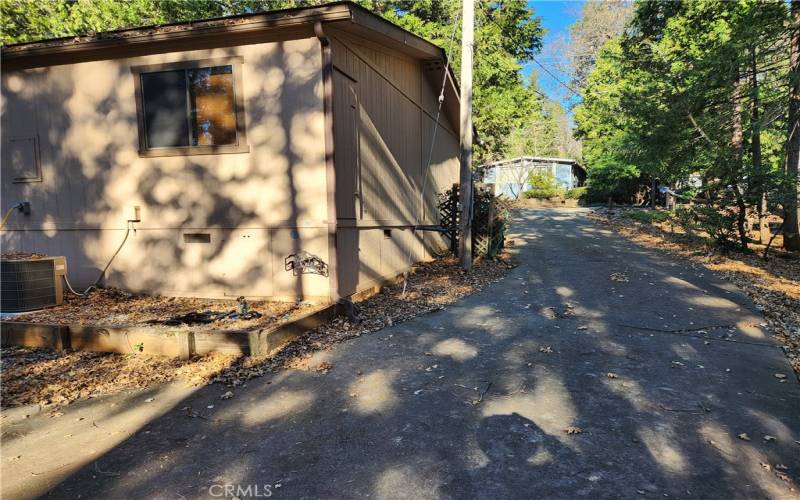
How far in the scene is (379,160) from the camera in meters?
7.75

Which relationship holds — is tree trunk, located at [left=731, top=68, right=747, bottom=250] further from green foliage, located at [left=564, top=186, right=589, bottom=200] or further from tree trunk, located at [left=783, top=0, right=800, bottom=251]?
green foliage, located at [left=564, top=186, right=589, bottom=200]

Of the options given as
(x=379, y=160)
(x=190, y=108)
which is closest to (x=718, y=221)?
(x=379, y=160)

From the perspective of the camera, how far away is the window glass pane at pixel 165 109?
6371 millimetres

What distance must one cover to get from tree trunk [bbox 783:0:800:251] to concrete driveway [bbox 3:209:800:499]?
5.96m

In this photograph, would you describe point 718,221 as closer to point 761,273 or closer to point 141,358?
point 761,273

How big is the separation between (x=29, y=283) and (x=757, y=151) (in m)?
15.2

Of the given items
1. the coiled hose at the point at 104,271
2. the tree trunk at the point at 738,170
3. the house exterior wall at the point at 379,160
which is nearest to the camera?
the house exterior wall at the point at 379,160

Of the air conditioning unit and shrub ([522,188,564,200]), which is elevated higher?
shrub ([522,188,564,200])

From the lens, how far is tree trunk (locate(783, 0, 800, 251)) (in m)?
9.13

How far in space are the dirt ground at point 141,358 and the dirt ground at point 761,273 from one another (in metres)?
4.11

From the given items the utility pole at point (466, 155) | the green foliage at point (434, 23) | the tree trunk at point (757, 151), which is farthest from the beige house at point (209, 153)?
the green foliage at point (434, 23)

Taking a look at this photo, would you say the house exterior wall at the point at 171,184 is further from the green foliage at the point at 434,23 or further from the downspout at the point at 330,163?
the green foliage at the point at 434,23

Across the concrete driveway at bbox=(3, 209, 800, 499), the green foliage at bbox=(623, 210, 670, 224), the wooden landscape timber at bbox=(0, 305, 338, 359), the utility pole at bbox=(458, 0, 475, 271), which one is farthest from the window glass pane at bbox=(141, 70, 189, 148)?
the green foliage at bbox=(623, 210, 670, 224)

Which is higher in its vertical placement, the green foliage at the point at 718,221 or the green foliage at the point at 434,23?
the green foliage at the point at 434,23
